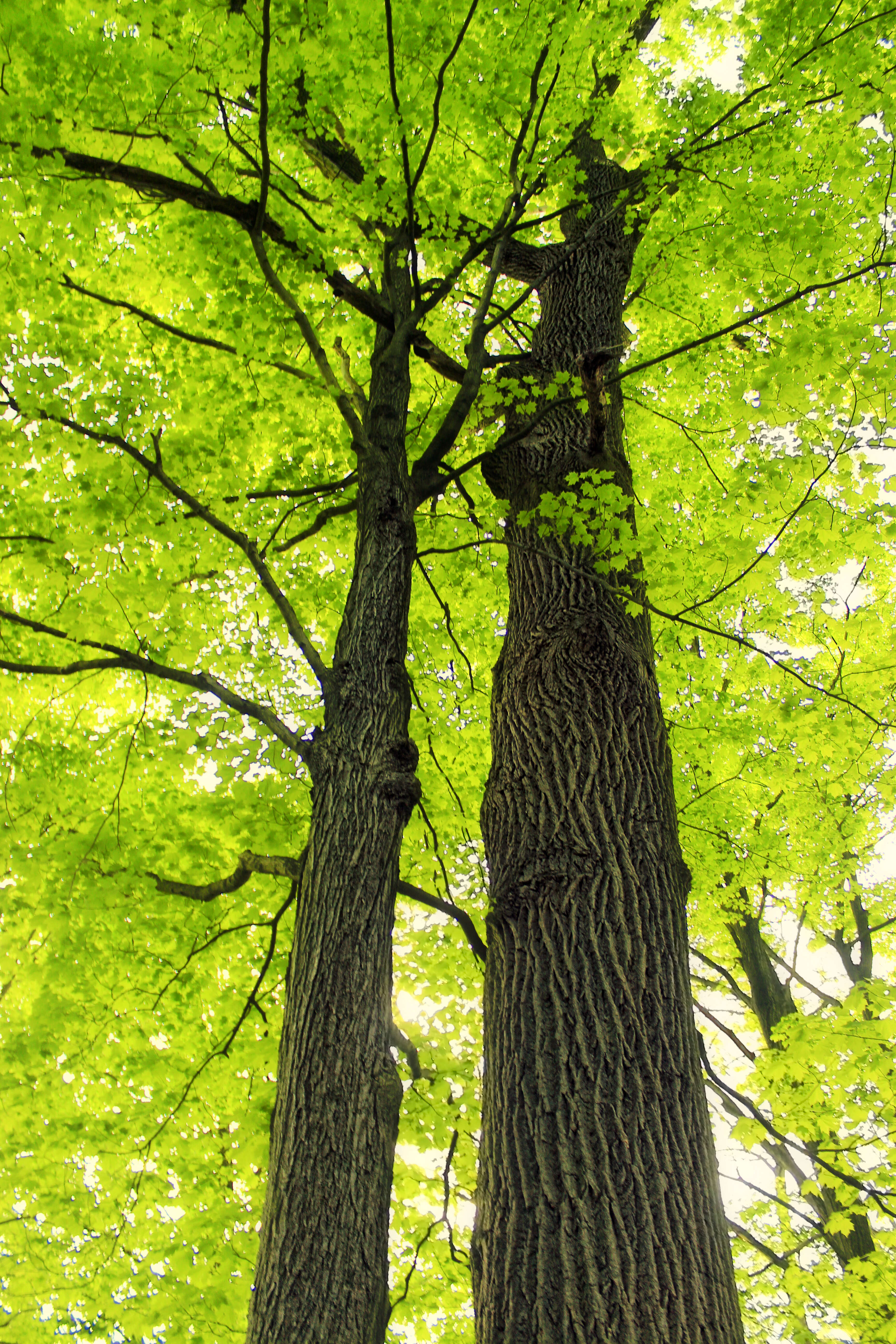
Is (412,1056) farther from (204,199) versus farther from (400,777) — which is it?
(204,199)

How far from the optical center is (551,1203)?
6.36 ft

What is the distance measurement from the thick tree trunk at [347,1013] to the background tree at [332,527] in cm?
1

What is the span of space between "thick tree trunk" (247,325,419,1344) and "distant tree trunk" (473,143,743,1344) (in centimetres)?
32

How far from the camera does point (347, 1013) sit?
7.43 feet

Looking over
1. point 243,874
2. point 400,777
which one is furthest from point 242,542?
point 243,874

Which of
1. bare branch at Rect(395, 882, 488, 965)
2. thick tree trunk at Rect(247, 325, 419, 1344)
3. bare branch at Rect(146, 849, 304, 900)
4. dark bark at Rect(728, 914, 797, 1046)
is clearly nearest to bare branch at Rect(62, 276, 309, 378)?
thick tree trunk at Rect(247, 325, 419, 1344)

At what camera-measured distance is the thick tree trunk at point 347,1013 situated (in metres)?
1.93

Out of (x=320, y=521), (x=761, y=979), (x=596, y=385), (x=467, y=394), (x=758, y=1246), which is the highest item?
(x=320, y=521)

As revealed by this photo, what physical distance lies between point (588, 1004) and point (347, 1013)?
0.72 m

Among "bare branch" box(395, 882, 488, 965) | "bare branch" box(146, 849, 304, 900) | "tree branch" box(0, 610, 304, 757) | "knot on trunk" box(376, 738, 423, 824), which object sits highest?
"tree branch" box(0, 610, 304, 757)

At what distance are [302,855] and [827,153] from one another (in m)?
6.03

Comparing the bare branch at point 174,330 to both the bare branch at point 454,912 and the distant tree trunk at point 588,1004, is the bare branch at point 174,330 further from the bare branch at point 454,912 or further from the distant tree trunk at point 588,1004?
the bare branch at point 454,912

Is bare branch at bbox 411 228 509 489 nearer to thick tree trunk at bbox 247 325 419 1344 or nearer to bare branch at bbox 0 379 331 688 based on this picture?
thick tree trunk at bbox 247 325 419 1344

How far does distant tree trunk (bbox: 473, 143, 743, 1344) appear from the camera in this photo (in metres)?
1.83
